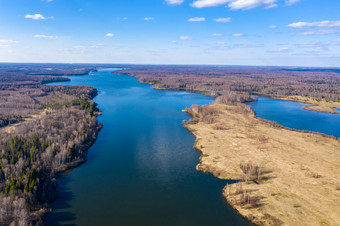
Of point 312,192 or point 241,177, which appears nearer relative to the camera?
point 312,192

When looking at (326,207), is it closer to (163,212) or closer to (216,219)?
(216,219)

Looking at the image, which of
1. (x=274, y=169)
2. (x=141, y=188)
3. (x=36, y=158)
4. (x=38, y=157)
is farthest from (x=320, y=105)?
(x=36, y=158)

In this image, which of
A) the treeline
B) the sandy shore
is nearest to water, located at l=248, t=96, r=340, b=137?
the sandy shore

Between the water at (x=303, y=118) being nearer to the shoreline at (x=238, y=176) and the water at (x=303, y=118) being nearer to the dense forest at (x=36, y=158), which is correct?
the shoreline at (x=238, y=176)

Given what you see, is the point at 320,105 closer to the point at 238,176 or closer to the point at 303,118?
the point at 303,118

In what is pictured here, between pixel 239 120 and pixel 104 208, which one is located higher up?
pixel 239 120

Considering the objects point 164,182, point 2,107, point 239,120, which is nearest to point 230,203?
point 164,182

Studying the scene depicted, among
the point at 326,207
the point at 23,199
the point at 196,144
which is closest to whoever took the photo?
the point at 23,199

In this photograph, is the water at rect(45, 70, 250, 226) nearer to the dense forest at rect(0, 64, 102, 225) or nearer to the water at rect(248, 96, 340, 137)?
the dense forest at rect(0, 64, 102, 225)

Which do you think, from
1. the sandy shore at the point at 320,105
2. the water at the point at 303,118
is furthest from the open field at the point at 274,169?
the sandy shore at the point at 320,105
